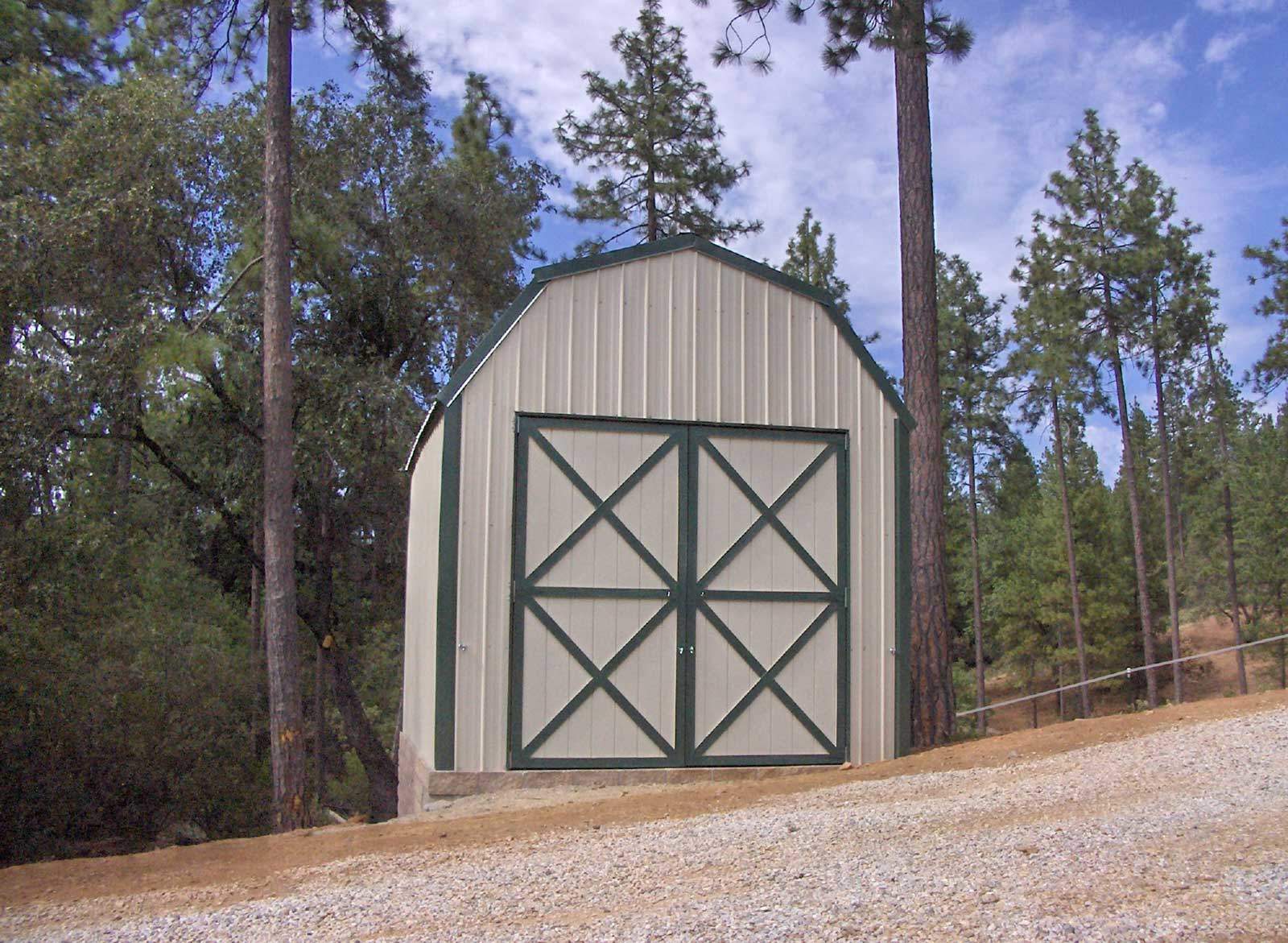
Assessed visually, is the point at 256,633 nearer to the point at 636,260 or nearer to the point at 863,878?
the point at 636,260

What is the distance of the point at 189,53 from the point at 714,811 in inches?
401

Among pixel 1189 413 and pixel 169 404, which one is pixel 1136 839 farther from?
pixel 1189 413

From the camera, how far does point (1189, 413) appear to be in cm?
3272

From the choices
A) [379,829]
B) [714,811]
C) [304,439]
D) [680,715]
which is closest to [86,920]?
[379,829]

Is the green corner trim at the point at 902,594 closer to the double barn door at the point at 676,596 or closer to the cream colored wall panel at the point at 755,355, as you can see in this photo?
the double barn door at the point at 676,596

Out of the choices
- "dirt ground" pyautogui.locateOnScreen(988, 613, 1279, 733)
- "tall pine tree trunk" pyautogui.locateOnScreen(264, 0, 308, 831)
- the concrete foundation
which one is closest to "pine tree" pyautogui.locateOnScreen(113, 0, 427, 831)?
"tall pine tree trunk" pyautogui.locateOnScreen(264, 0, 308, 831)

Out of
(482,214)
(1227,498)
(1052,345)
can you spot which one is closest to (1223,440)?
(1227,498)

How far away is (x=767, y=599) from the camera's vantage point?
28.9 ft

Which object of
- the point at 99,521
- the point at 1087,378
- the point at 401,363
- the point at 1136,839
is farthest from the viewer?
the point at 1087,378

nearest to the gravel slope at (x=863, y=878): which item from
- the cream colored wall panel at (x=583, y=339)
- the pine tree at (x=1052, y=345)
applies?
the cream colored wall panel at (x=583, y=339)

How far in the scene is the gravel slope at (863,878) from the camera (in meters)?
4.32

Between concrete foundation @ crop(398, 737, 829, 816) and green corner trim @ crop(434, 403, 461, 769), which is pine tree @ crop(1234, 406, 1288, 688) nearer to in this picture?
concrete foundation @ crop(398, 737, 829, 816)

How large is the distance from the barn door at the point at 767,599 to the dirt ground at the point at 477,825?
40cm

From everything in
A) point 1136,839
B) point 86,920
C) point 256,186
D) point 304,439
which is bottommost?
point 86,920
